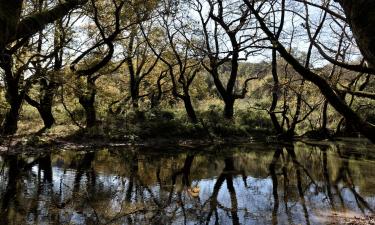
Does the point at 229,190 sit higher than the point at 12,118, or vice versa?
the point at 12,118

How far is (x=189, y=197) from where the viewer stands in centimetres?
1002

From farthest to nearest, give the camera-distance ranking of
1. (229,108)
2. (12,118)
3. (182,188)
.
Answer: (229,108) → (12,118) → (182,188)

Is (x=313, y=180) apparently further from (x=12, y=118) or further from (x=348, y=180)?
(x=12, y=118)

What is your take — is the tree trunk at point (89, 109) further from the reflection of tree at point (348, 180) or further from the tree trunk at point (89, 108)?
the reflection of tree at point (348, 180)

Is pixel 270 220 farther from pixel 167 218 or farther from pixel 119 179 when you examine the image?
pixel 119 179

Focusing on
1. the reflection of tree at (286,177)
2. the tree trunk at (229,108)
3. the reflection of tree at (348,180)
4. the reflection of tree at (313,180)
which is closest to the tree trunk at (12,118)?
the reflection of tree at (286,177)

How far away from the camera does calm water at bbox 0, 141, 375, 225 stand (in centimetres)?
830

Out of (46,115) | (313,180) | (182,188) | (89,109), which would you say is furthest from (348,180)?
(46,115)

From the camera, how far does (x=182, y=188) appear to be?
11.1 m

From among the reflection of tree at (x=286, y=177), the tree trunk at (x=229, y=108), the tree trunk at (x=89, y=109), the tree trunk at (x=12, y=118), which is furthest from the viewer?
the tree trunk at (x=229, y=108)

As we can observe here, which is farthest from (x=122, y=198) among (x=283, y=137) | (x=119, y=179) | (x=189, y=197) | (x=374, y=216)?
(x=283, y=137)

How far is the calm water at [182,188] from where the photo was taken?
327 inches

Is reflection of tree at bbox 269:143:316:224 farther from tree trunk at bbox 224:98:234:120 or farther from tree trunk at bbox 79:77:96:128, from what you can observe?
tree trunk at bbox 79:77:96:128

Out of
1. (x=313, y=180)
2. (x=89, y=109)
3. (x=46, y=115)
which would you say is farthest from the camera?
(x=89, y=109)
